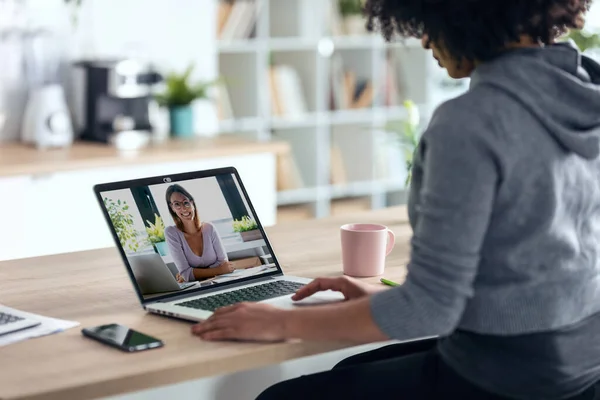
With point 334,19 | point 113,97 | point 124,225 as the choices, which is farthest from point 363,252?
point 334,19

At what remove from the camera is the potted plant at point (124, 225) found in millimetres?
1633

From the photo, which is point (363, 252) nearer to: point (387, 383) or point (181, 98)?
point (387, 383)

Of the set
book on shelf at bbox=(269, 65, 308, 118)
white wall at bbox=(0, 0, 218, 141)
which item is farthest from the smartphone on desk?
book on shelf at bbox=(269, 65, 308, 118)

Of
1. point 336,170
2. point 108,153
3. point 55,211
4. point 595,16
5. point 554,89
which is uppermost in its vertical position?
point 554,89

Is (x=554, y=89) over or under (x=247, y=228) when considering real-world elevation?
over

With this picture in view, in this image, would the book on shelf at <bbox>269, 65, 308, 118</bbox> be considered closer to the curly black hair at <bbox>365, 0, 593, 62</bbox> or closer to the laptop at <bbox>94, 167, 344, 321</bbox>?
the laptop at <bbox>94, 167, 344, 321</bbox>

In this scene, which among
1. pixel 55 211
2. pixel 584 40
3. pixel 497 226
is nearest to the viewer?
pixel 497 226

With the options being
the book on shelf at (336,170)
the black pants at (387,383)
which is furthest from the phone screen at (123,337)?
the book on shelf at (336,170)

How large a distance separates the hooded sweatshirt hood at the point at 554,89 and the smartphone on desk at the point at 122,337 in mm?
593

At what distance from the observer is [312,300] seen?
1.61 metres

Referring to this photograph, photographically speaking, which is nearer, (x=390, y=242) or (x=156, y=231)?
(x=156, y=231)

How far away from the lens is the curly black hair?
1406 millimetres

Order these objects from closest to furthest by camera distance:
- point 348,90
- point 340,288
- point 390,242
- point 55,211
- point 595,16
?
point 340,288, point 390,242, point 55,211, point 348,90, point 595,16

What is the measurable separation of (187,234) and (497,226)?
55 centimetres
